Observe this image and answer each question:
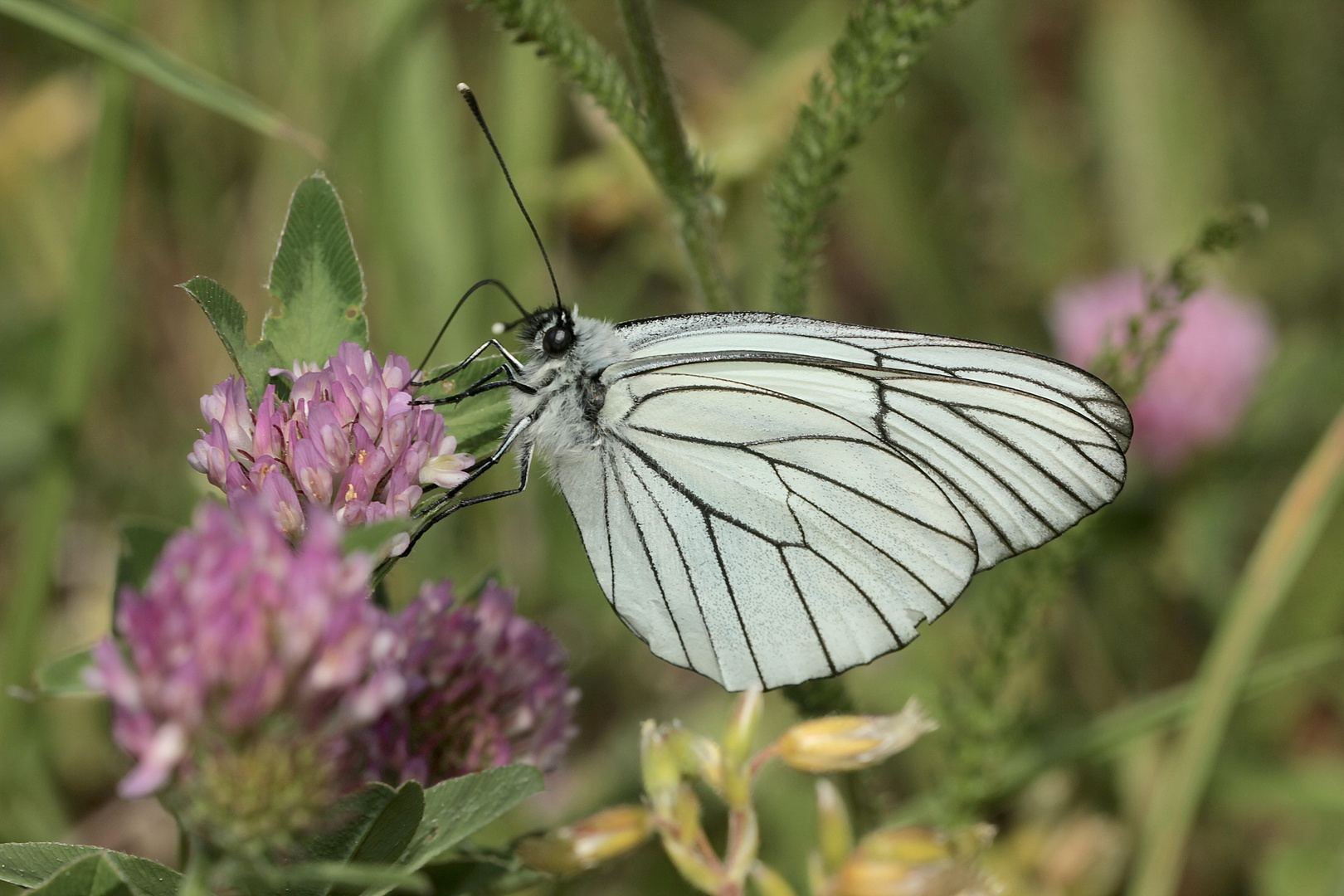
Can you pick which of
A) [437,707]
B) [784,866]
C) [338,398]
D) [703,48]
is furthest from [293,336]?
[703,48]

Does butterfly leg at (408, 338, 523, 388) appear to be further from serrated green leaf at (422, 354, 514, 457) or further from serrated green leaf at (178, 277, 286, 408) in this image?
serrated green leaf at (178, 277, 286, 408)

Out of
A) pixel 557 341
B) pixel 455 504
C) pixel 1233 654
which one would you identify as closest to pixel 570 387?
pixel 557 341

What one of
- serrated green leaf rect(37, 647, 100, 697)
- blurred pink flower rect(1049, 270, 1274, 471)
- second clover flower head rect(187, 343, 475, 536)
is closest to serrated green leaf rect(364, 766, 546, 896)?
second clover flower head rect(187, 343, 475, 536)

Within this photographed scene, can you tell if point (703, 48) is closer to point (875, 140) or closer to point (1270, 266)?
point (875, 140)

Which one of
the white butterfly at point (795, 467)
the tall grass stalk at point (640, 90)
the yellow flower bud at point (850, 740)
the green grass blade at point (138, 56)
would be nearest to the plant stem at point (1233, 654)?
the white butterfly at point (795, 467)

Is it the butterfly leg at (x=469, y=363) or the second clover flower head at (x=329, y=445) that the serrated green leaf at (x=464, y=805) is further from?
the butterfly leg at (x=469, y=363)

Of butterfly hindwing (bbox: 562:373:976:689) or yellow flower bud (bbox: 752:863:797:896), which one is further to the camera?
butterfly hindwing (bbox: 562:373:976:689)
